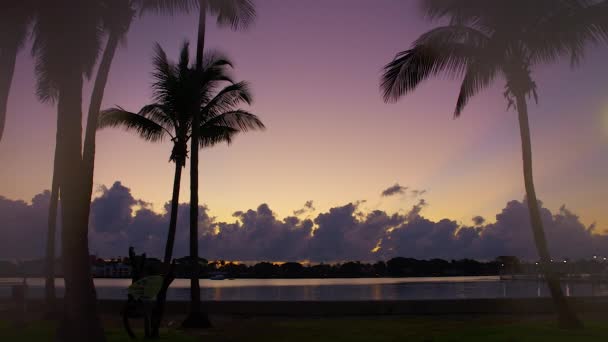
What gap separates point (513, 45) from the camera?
57.8 feet

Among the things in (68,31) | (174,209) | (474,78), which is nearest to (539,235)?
(474,78)


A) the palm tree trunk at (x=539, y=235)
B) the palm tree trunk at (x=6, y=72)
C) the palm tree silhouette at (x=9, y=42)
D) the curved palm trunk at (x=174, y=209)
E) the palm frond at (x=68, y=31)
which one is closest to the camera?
the palm frond at (x=68, y=31)

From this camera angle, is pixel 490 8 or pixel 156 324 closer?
pixel 156 324

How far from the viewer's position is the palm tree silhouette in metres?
15.1

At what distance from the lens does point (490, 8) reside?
57.5 ft

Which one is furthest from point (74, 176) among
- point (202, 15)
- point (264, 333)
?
point (202, 15)

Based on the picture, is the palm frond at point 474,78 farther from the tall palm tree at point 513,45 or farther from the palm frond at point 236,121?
the palm frond at point 236,121

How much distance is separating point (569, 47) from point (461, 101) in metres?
3.96

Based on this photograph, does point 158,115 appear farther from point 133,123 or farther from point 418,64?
point 418,64

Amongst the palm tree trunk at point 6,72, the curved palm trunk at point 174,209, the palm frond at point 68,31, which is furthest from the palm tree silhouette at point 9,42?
the curved palm trunk at point 174,209

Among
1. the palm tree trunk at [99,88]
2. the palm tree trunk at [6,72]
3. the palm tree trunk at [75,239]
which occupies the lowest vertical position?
the palm tree trunk at [75,239]

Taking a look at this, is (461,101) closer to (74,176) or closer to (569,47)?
(569,47)

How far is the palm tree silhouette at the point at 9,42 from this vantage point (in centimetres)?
1515

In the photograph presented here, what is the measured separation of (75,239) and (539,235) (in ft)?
42.0
